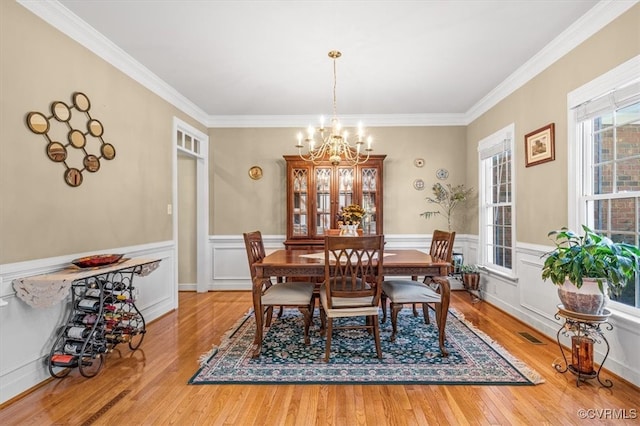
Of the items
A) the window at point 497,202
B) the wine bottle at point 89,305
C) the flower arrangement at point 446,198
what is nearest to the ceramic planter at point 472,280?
the window at point 497,202

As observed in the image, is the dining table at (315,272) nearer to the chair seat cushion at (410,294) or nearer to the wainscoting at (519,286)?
the chair seat cushion at (410,294)

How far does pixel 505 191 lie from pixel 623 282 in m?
2.15

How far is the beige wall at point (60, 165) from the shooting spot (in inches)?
82.2

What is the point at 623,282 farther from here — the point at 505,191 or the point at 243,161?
the point at 243,161

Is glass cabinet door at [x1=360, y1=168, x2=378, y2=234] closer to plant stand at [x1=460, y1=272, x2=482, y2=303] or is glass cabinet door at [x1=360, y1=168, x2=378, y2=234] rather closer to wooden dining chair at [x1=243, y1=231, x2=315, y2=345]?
plant stand at [x1=460, y1=272, x2=482, y2=303]

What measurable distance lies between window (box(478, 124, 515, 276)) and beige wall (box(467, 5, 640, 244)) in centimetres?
18

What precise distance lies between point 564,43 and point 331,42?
6.52 feet

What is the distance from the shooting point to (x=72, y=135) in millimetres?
2557

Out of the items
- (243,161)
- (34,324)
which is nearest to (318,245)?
(243,161)

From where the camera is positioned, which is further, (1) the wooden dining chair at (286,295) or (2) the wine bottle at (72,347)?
(1) the wooden dining chair at (286,295)

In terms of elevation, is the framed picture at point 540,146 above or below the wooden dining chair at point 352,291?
above

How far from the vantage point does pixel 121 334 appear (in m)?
2.63

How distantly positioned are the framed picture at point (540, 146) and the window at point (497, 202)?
0.35 meters

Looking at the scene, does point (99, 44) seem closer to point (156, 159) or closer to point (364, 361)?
point (156, 159)
